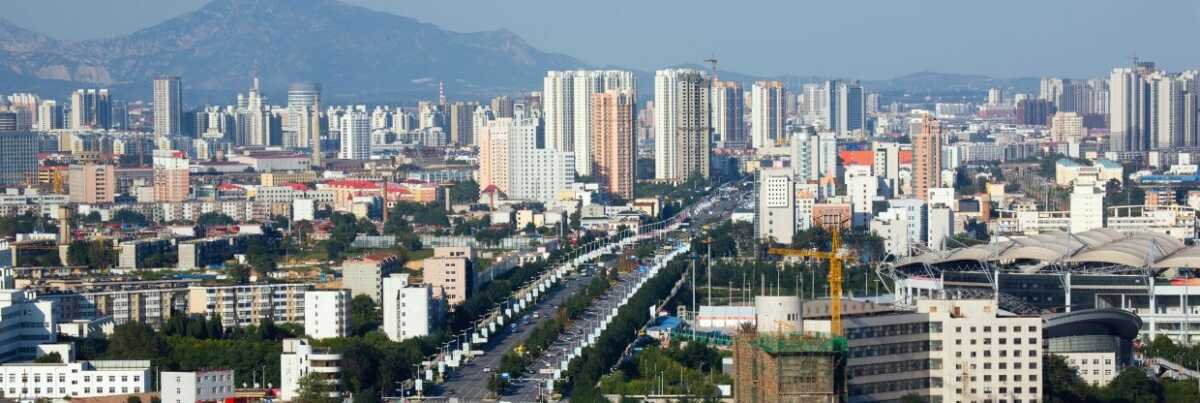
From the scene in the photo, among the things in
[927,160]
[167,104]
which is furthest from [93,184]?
[167,104]

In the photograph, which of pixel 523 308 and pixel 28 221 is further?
pixel 28 221

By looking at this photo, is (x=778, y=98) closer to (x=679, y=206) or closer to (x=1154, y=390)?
(x=679, y=206)

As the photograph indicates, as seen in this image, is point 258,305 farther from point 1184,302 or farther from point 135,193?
point 135,193

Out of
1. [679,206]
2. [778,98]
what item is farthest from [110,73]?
[679,206]

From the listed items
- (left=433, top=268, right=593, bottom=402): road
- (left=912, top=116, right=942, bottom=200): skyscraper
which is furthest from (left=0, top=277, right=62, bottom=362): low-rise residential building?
(left=912, top=116, right=942, bottom=200): skyscraper

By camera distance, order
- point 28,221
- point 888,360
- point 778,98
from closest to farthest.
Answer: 1. point 888,360
2. point 28,221
3. point 778,98

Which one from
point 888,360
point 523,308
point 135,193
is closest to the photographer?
point 888,360

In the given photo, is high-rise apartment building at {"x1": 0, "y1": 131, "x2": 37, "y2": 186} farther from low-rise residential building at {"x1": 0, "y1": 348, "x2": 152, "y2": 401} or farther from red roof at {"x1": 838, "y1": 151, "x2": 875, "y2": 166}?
low-rise residential building at {"x1": 0, "y1": 348, "x2": 152, "y2": 401}

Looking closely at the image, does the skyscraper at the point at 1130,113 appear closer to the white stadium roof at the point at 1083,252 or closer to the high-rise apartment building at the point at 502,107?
the high-rise apartment building at the point at 502,107
